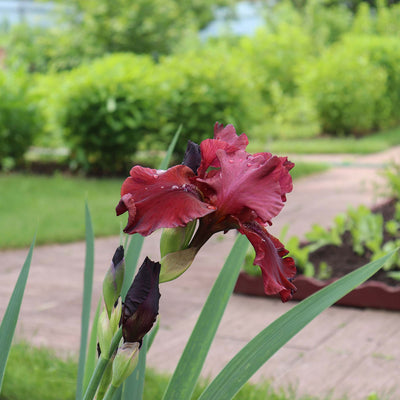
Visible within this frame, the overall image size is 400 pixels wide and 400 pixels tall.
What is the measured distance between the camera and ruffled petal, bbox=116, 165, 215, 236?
0.91m

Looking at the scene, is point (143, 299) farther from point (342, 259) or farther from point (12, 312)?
point (342, 259)

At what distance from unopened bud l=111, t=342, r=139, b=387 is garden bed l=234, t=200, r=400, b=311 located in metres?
2.67

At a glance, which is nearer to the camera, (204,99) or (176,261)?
(176,261)

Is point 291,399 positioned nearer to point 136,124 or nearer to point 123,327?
point 123,327

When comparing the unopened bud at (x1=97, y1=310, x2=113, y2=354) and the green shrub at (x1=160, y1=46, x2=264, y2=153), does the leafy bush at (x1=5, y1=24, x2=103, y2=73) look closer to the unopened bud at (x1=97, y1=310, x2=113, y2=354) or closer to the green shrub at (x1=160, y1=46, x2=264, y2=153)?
the green shrub at (x1=160, y1=46, x2=264, y2=153)

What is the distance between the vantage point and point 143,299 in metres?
0.95

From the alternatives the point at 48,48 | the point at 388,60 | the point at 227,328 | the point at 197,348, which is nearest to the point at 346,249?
the point at 227,328

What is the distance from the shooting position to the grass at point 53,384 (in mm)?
2465

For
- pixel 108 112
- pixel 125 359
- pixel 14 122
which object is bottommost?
pixel 14 122

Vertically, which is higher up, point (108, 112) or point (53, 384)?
point (108, 112)

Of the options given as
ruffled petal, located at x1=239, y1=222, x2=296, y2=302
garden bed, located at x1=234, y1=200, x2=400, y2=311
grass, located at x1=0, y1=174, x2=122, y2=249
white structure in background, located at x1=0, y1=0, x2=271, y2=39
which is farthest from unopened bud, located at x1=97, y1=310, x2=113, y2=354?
white structure in background, located at x1=0, y1=0, x2=271, y2=39

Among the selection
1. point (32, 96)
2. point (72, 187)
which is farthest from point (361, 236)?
point (32, 96)

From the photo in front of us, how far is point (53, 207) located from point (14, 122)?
2553 millimetres

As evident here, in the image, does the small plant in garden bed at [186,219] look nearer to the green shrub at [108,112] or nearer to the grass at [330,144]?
the green shrub at [108,112]
